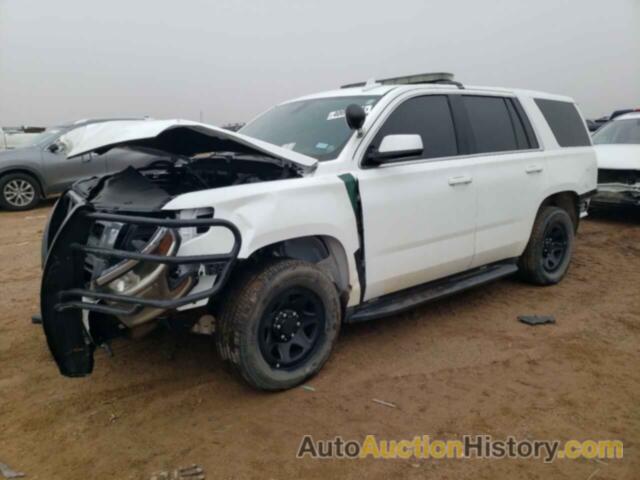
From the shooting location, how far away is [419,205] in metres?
3.56

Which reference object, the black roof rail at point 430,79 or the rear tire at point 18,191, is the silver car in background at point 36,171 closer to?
the rear tire at point 18,191

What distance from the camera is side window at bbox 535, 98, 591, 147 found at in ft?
16.0

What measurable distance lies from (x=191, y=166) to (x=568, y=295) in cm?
371

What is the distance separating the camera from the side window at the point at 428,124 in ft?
11.9

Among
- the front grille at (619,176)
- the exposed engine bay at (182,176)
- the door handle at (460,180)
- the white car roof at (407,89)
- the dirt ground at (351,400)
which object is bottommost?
the dirt ground at (351,400)

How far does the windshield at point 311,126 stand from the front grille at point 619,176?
19.0 ft

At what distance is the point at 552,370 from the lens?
3346 millimetres

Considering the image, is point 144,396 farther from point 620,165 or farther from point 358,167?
point 620,165

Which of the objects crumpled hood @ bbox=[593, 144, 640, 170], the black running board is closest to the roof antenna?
the black running board

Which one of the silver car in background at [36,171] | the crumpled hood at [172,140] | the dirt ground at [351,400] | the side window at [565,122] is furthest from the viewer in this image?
the silver car in background at [36,171]

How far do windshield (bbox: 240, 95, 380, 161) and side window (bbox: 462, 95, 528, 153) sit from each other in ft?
3.31

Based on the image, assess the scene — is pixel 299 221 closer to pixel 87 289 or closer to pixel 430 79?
pixel 87 289

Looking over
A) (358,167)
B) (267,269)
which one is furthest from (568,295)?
(267,269)

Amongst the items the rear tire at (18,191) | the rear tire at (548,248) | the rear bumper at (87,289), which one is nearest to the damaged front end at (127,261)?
the rear bumper at (87,289)
